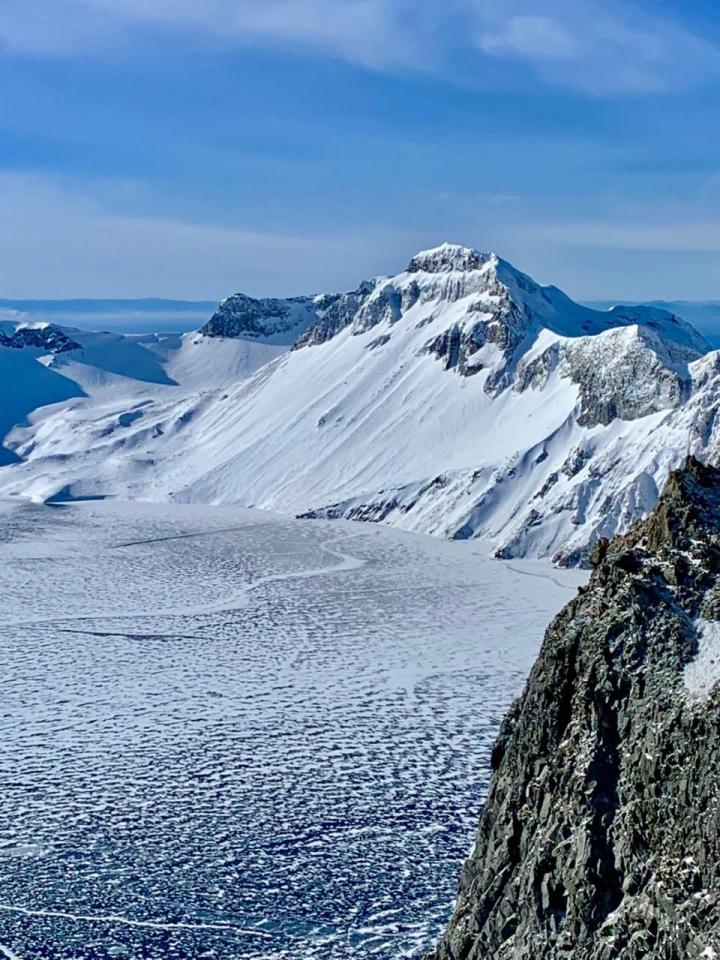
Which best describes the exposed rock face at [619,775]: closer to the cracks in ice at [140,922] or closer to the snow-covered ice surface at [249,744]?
the cracks in ice at [140,922]

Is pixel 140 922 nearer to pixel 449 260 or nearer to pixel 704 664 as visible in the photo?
pixel 704 664

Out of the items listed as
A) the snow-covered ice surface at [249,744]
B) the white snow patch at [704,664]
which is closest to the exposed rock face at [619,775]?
the white snow patch at [704,664]

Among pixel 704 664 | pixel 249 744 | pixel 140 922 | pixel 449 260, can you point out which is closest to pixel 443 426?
pixel 449 260

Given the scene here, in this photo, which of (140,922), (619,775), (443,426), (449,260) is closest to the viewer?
(619,775)

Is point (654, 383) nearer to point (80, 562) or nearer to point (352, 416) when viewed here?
point (352, 416)

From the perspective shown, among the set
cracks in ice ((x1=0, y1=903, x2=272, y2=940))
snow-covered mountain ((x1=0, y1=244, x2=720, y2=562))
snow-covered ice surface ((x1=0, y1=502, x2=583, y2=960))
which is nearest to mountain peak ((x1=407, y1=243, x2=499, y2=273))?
snow-covered mountain ((x1=0, y1=244, x2=720, y2=562))

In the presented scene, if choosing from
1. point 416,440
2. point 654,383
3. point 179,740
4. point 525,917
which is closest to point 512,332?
point 416,440
